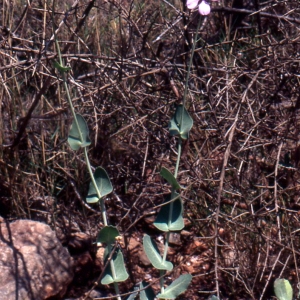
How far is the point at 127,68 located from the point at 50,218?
0.93m

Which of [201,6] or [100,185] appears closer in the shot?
[201,6]

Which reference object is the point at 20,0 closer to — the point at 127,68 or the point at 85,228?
the point at 127,68

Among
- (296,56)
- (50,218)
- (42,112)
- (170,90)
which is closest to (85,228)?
(50,218)

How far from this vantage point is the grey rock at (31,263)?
2.70m

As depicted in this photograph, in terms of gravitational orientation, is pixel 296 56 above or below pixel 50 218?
above

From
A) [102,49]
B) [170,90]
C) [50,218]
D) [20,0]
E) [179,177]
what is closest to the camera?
[179,177]

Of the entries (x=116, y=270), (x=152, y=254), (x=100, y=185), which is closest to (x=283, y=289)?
(x=152, y=254)

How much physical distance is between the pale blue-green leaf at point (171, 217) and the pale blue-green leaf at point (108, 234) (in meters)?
0.16

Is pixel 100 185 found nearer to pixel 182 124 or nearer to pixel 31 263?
pixel 182 124

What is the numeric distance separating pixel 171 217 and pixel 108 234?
244mm

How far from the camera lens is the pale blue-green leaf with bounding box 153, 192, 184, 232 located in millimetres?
2160

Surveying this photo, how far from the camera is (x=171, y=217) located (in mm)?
2178

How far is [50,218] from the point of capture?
10.8 ft

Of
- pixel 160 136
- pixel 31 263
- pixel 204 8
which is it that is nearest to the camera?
pixel 204 8
